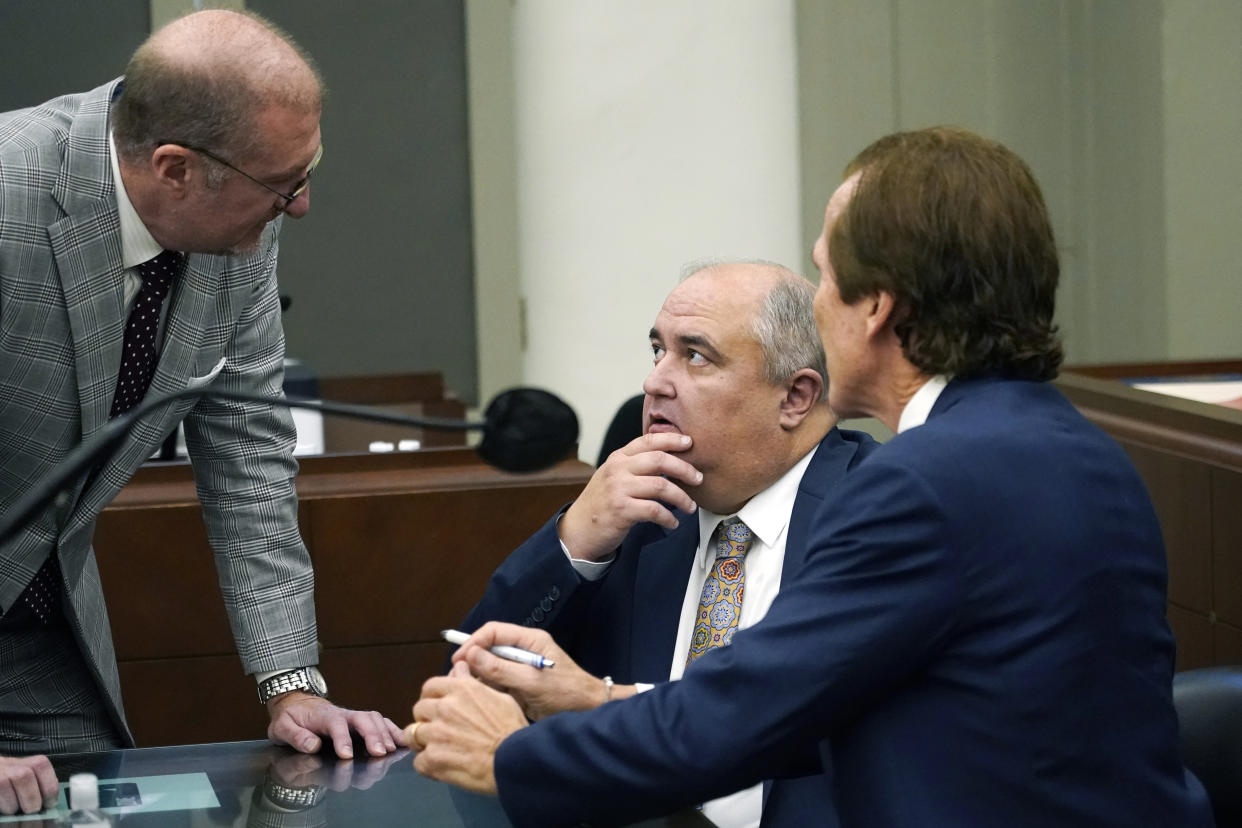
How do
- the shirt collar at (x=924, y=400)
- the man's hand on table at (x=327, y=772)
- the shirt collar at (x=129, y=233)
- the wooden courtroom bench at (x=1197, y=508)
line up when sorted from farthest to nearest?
1. the wooden courtroom bench at (x=1197, y=508)
2. the shirt collar at (x=129, y=233)
3. the man's hand on table at (x=327, y=772)
4. the shirt collar at (x=924, y=400)

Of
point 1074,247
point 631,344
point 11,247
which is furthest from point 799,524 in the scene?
point 1074,247

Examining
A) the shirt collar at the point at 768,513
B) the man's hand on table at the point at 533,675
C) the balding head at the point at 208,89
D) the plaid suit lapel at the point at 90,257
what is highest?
the balding head at the point at 208,89

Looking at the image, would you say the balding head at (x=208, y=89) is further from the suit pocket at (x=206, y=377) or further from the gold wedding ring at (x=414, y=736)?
the gold wedding ring at (x=414, y=736)

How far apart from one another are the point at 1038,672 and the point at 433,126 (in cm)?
435

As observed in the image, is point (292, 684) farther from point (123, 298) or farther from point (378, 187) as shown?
point (378, 187)

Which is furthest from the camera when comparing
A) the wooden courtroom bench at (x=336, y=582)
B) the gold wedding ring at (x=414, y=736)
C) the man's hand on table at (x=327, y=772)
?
the wooden courtroom bench at (x=336, y=582)

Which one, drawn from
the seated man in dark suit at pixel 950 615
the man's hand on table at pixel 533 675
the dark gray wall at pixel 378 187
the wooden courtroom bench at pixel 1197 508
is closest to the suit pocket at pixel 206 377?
the man's hand on table at pixel 533 675

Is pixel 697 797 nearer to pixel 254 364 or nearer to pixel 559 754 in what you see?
pixel 559 754

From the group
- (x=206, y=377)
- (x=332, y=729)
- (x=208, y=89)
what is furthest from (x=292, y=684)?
(x=208, y=89)

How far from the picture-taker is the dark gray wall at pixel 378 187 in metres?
5.26

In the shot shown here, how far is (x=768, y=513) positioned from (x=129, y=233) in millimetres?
957

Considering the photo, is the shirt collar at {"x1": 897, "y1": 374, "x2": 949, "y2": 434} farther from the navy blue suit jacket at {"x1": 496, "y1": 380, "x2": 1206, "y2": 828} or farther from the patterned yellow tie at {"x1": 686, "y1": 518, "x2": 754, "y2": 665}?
the patterned yellow tie at {"x1": 686, "y1": 518, "x2": 754, "y2": 665}

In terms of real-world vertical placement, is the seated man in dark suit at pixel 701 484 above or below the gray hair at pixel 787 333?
below

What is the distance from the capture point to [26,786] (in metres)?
1.66
